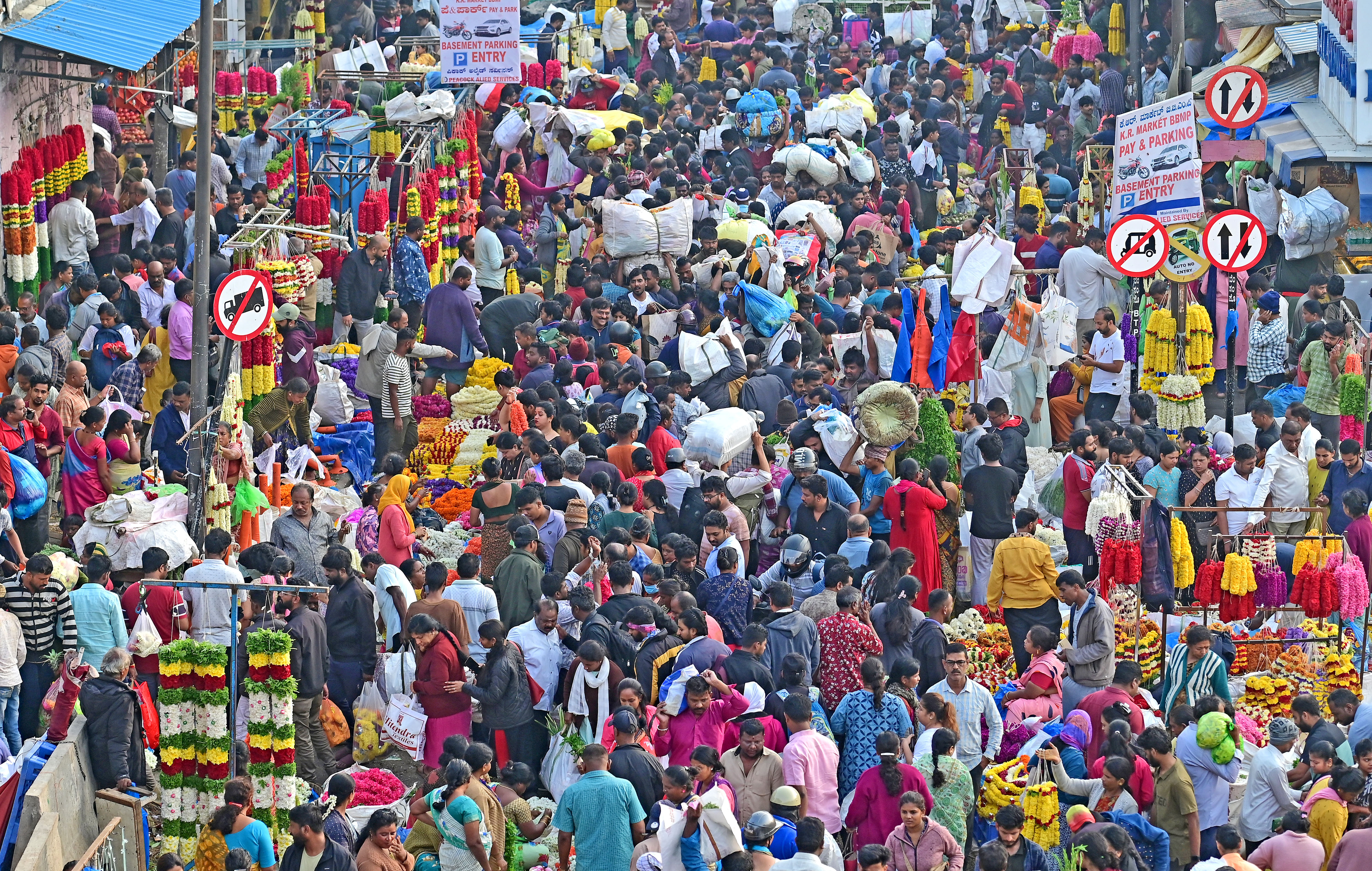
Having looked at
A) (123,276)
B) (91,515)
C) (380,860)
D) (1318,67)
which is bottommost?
(380,860)

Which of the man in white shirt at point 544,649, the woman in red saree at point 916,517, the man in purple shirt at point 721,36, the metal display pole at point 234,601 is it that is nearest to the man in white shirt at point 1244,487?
the woman in red saree at point 916,517

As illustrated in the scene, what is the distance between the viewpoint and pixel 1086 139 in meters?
24.3

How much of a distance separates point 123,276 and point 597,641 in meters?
7.03

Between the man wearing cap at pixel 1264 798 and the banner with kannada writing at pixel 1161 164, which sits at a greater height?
the banner with kannada writing at pixel 1161 164

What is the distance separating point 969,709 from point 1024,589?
69.2 inches

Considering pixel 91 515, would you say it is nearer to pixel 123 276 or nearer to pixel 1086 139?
pixel 123 276

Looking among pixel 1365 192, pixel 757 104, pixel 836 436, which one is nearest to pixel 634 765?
pixel 836 436

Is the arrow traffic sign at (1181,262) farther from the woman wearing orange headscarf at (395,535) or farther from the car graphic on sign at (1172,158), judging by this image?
the woman wearing orange headscarf at (395,535)

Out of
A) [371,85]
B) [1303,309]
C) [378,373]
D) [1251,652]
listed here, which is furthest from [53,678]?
[371,85]

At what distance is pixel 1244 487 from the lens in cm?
1438

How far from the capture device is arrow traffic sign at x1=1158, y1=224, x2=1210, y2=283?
1552 cm

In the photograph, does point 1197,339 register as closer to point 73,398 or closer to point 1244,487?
point 1244,487

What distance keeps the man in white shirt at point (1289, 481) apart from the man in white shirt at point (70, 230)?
32.3 feet

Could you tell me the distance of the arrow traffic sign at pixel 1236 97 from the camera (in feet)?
56.6
